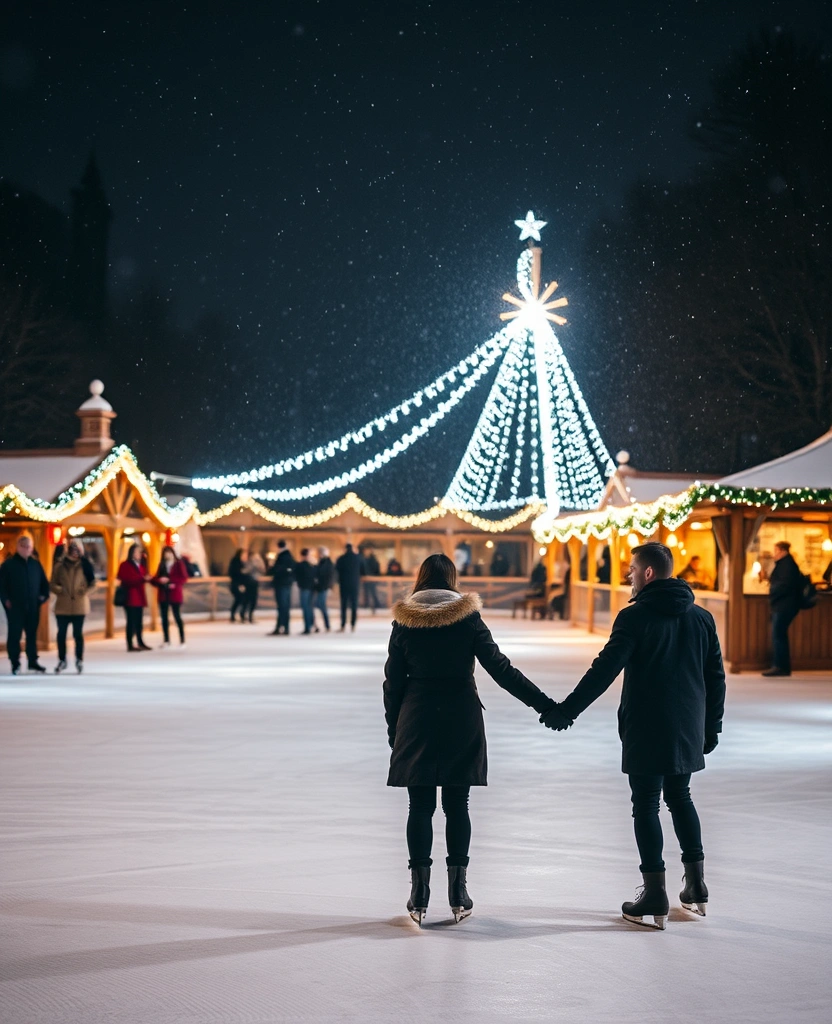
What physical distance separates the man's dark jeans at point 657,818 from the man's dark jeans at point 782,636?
→ 44.4ft

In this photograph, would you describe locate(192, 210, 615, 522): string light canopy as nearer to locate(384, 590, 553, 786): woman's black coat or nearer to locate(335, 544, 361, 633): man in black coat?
locate(335, 544, 361, 633): man in black coat

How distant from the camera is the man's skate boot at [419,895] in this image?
5.40 m

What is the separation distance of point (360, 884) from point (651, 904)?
4.37ft

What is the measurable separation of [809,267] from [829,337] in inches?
67.8

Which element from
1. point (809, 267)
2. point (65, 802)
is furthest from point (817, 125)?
point (65, 802)

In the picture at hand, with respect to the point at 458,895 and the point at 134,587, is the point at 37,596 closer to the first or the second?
the point at 134,587

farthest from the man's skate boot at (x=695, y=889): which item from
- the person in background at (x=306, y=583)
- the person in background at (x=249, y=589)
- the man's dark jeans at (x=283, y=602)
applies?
the person in background at (x=249, y=589)

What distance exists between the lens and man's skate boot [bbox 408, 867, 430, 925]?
5.40 meters

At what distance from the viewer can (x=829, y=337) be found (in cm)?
3409

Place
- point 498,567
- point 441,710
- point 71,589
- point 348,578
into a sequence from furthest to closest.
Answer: point 498,567 < point 348,578 < point 71,589 < point 441,710

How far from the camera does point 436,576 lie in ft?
19.0

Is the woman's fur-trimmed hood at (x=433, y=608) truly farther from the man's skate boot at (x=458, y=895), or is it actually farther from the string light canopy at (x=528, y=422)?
the string light canopy at (x=528, y=422)

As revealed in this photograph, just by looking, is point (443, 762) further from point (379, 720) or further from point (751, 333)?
point (751, 333)

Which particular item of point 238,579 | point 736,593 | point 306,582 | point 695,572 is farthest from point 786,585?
point 238,579
